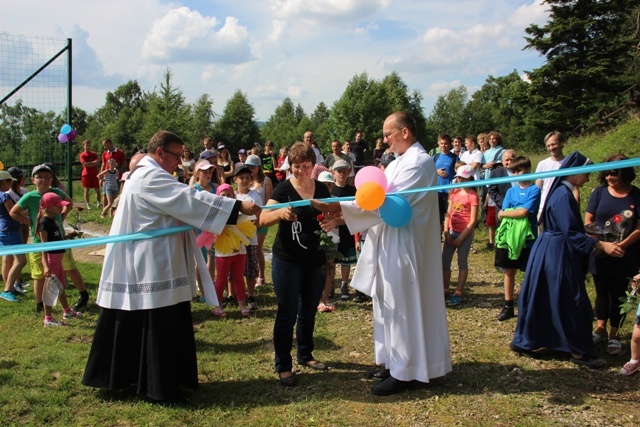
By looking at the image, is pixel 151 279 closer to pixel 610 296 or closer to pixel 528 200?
pixel 528 200

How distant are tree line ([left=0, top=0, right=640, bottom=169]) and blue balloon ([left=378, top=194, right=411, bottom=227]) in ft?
33.4

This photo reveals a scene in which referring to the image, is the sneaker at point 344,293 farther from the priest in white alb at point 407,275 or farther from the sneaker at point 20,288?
the sneaker at point 20,288

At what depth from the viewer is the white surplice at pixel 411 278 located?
4.44 metres

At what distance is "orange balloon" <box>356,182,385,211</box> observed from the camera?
420cm

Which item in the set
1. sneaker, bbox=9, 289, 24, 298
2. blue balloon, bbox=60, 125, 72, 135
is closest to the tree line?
blue balloon, bbox=60, 125, 72, 135

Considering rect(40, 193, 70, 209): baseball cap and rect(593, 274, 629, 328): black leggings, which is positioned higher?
rect(40, 193, 70, 209): baseball cap

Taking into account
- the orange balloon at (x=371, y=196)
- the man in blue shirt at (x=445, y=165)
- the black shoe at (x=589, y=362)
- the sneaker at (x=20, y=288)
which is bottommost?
the black shoe at (x=589, y=362)

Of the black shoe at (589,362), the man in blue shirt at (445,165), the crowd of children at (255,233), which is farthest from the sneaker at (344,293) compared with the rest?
the man in blue shirt at (445,165)

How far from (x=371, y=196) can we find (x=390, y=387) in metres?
1.70

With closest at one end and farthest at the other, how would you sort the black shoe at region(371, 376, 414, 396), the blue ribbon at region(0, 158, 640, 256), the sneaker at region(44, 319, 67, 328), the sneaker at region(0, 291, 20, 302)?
the blue ribbon at region(0, 158, 640, 256) → the black shoe at region(371, 376, 414, 396) → the sneaker at region(44, 319, 67, 328) → the sneaker at region(0, 291, 20, 302)

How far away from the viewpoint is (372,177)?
4340 mm

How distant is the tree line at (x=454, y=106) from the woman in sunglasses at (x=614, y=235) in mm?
10946

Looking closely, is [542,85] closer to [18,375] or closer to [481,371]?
[481,371]

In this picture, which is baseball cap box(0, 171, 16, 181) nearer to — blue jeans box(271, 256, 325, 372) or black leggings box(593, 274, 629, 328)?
blue jeans box(271, 256, 325, 372)
